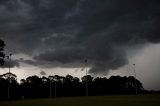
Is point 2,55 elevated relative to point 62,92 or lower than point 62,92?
elevated

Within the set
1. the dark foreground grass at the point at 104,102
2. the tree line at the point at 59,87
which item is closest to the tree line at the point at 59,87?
the tree line at the point at 59,87

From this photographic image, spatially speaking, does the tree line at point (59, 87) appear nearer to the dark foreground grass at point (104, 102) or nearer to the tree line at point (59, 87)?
the tree line at point (59, 87)

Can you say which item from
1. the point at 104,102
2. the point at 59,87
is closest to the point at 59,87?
the point at 59,87

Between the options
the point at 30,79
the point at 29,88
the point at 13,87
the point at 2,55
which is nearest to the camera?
the point at 2,55

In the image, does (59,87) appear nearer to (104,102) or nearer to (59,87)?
(59,87)

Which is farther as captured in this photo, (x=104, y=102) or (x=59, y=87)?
(x=59, y=87)

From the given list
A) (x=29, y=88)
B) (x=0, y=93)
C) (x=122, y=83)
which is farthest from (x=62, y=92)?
(x=122, y=83)

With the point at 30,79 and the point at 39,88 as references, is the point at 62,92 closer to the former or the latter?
the point at 39,88

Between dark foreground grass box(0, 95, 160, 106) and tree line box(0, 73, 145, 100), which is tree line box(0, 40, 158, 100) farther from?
dark foreground grass box(0, 95, 160, 106)

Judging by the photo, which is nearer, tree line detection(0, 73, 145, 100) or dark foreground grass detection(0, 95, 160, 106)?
dark foreground grass detection(0, 95, 160, 106)

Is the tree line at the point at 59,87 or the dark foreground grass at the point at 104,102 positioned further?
the tree line at the point at 59,87

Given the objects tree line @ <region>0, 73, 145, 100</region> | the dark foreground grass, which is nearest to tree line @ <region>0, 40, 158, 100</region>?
tree line @ <region>0, 73, 145, 100</region>

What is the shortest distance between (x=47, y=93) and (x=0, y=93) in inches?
1201

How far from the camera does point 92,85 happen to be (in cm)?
15262
